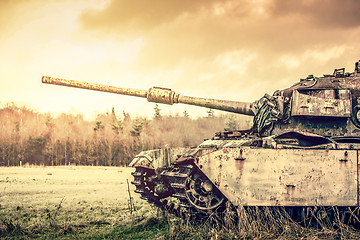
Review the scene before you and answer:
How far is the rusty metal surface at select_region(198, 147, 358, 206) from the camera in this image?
6.81 metres

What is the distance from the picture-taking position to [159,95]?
9.84 m

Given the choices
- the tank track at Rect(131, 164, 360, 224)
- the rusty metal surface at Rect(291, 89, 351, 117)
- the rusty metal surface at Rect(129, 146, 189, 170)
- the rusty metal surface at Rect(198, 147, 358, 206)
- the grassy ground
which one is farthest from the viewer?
the rusty metal surface at Rect(129, 146, 189, 170)

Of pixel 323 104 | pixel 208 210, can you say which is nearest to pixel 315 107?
pixel 323 104

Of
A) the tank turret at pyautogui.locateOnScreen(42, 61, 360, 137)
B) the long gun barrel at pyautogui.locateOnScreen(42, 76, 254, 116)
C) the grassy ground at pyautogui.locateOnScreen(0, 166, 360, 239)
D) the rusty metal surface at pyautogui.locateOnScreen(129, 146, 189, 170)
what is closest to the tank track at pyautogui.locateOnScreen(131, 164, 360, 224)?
the grassy ground at pyautogui.locateOnScreen(0, 166, 360, 239)

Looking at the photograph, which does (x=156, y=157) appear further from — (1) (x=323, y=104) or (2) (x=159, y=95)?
(1) (x=323, y=104)

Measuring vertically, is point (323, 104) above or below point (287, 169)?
above

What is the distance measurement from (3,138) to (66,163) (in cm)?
540

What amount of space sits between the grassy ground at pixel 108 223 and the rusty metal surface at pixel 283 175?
16.2 inches

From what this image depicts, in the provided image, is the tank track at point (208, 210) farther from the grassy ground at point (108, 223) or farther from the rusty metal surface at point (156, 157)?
the rusty metal surface at point (156, 157)

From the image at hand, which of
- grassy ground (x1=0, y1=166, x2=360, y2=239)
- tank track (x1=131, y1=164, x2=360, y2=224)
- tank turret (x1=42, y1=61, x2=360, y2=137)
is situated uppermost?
tank turret (x1=42, y1=61, x2=360, y2=137)

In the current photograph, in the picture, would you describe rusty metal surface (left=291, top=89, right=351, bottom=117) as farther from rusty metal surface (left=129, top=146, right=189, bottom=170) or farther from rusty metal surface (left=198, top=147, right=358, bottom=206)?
rusty metal surface (left=129, top=146, right=189, bottom=170)

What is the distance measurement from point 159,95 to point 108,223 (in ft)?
11.4

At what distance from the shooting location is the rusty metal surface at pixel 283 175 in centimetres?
681

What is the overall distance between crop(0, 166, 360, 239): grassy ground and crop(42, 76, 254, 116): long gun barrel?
2982 millimetres
